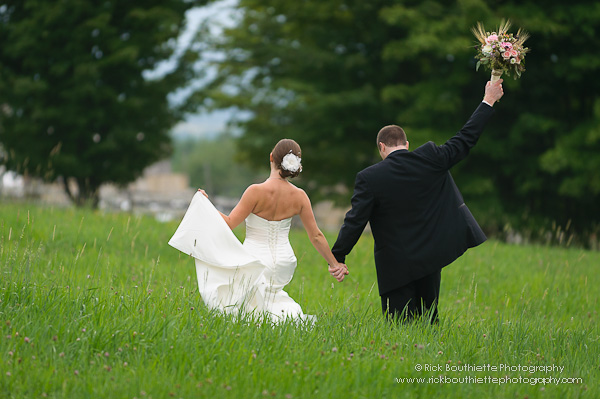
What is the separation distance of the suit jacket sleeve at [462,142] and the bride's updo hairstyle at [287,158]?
51.1 inches

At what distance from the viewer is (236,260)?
17.8 feet

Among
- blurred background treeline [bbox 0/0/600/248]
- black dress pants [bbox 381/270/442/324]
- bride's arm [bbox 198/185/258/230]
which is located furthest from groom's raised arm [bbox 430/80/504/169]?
blurred background treeline [bbox 0/0/600/248]

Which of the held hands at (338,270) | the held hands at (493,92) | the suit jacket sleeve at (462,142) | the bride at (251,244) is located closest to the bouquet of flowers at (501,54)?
the held hands at (493,92)

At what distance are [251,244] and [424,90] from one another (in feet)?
40.9

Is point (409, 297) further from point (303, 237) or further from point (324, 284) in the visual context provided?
point (303, 237)

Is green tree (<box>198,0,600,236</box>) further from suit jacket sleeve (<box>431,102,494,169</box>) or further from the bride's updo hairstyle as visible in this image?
the bride's updo hairstyle

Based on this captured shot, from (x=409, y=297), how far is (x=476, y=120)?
183 centimetres

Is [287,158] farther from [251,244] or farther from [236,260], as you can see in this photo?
[236,260]

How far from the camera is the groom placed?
211 inches

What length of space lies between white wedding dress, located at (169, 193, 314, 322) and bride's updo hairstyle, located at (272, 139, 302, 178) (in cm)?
50

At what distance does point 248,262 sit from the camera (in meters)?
5.40

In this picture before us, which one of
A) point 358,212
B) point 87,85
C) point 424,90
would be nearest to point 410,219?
point 358,212

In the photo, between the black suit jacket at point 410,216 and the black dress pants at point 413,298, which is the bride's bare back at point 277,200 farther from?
the black dress pants at point 413,298

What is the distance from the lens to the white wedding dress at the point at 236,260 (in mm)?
5402
